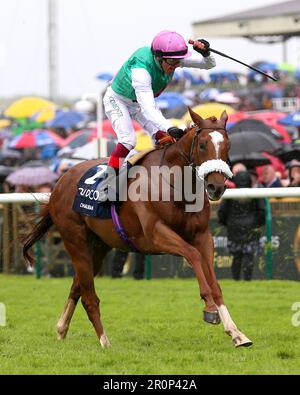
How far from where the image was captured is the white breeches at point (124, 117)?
7141mm

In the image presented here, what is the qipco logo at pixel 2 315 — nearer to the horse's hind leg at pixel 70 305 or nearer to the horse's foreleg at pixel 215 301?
the horse's hind leg at pixel 70 305

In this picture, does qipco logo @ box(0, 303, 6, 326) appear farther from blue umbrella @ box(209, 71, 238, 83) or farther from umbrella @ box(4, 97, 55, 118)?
blue umbrella @ box(209, 71, 238, 83)

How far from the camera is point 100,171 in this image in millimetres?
7359

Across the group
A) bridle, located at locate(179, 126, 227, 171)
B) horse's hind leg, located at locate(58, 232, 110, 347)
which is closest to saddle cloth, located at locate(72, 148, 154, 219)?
horse's hind leg, located at locate(58, 232, 110, 347)

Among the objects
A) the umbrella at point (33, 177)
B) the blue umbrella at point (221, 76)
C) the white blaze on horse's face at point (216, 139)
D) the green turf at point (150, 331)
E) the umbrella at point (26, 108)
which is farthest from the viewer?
the blue umbrella at point (221, 76)

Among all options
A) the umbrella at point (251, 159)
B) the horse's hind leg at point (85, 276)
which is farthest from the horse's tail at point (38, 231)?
the umbrella at point (251, 159)

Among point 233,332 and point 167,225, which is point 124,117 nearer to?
point 167,225

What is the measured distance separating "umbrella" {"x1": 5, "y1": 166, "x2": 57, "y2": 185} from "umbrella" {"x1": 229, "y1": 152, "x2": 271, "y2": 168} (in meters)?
2.57

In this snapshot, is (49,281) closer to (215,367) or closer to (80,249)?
(80,249)

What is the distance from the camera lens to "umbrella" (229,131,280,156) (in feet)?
42.8

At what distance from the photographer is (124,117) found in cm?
722

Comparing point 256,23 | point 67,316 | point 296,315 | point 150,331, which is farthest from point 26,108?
point 67,316

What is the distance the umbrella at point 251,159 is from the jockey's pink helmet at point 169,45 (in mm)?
6101
